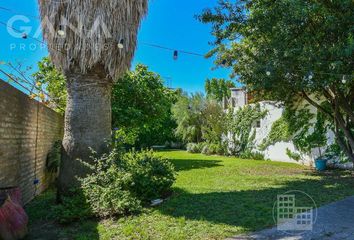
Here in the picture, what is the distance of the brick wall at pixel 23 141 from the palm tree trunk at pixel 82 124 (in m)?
0.93

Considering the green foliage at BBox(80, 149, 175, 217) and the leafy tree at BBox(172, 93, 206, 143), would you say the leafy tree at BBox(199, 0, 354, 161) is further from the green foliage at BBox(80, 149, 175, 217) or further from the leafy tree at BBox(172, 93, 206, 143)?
the leafy tree at BBox(172, 93, 206, 143)

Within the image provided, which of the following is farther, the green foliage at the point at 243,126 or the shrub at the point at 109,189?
the green foliage at the point at 243,126

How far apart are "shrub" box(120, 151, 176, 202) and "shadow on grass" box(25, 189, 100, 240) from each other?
52.6 inches

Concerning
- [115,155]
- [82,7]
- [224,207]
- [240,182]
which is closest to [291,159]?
[240,182]

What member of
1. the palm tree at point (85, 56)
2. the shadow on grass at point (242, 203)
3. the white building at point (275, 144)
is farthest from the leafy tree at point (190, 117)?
the palm tree at point (85, 56)

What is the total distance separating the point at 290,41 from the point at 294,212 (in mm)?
4607

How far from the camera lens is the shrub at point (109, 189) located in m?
6.29

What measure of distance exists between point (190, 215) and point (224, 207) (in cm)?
100

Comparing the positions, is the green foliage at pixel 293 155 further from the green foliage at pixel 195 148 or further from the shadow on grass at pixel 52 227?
the shadow on grass at pixel 52 227

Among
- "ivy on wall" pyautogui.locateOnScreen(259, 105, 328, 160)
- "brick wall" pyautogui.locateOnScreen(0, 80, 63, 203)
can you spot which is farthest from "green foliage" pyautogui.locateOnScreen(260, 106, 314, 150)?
"brick wall" pyautogui.locateOnScreen(0, 80, 63, 203)

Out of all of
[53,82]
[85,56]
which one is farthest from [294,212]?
[53,82]

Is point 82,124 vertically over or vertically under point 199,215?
over

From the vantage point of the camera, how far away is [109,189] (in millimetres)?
6398

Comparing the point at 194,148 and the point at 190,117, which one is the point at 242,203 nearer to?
the point at 194,148
